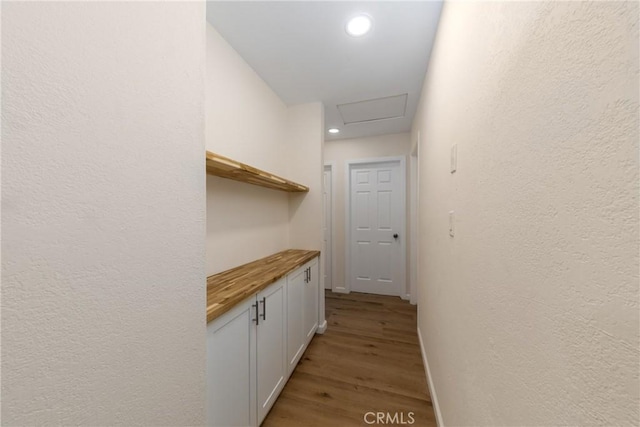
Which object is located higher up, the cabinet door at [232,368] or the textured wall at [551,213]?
the textured wall at [551,213]

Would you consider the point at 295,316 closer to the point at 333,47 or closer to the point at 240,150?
the point at 240,150

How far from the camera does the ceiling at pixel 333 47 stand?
131 cm

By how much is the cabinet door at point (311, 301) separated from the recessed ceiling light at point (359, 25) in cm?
178

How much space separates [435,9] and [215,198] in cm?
171

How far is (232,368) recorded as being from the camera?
1.10 m

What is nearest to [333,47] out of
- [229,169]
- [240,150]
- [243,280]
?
[240,150]

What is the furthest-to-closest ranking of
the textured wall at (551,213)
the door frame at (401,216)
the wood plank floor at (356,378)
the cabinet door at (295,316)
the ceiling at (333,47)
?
the door frame at (401,216) < the cabinet door at (295,316) < the wood plank floor at (356,378) < the ceiling at (333,47) < the textured wall at (551,213)

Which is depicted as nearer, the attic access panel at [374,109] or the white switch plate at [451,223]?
the white switch plate at [451,223]

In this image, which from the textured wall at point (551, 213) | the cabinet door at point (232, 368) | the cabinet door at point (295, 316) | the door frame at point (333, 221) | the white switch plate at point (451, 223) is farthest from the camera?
the door frame at point (333, 221)

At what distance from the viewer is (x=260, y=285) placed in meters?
1.28

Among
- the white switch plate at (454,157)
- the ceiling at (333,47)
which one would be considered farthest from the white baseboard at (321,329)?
the ceiling at (333,47)

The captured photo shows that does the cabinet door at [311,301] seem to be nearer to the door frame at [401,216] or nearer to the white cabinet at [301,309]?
the white cabinet at [301,309]

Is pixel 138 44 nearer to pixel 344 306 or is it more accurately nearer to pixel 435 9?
pixel 435 9

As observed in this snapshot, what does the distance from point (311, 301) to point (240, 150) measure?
1.50 metres
